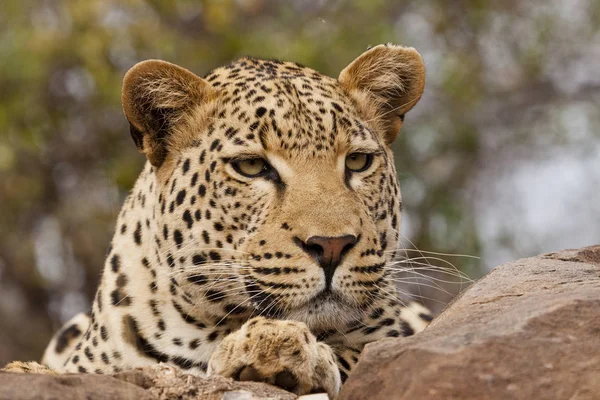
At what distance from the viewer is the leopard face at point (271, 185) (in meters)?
5.54

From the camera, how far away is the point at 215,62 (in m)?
14.7

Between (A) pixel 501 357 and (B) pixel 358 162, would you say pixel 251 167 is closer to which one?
(B) pixel 358 162

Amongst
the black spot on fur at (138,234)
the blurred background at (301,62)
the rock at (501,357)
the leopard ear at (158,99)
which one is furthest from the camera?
the blurred background at (301,62)

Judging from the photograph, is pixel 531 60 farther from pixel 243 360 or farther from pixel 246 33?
pixel 243 360

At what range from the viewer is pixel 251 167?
20.3ft

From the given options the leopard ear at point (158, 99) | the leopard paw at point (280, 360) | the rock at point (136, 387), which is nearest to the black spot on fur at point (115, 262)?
the leopard ear at point (158, 99)

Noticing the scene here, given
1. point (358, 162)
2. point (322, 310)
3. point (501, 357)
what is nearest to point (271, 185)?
point (358, 162)

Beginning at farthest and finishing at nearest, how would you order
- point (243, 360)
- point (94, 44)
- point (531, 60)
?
1. point (531, 60)
2. point (94, 44)
3. point (243, 360)

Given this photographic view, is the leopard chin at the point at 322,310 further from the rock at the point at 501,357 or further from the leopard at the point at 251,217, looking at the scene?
the rock at the point at 501,357

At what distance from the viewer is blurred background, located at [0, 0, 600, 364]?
1405 cm

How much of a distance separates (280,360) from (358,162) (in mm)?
1944

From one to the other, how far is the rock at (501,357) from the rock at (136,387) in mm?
508

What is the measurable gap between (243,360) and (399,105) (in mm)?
2954

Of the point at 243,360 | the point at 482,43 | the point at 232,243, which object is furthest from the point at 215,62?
the point at 243,360
